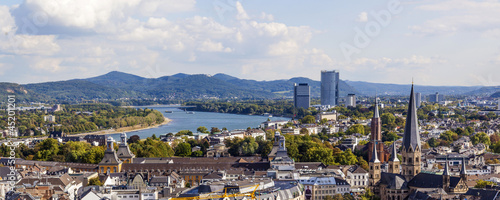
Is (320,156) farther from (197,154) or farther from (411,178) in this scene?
(411,178)

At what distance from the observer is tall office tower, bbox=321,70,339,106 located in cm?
13895

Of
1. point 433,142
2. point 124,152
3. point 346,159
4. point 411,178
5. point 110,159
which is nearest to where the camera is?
point 411,178

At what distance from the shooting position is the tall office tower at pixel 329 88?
13895 centimetres

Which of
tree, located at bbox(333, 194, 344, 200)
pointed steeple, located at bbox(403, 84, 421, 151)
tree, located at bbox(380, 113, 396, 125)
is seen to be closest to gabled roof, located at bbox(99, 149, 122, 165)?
tree, located at bbox(333, 194, 344, 200)

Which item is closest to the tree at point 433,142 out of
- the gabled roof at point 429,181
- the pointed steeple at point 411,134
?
the pointed steeple at point 411,134

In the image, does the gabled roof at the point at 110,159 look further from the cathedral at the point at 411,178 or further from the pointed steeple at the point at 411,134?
the pointed steeple at the point at 411,134

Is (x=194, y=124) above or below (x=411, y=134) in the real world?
below

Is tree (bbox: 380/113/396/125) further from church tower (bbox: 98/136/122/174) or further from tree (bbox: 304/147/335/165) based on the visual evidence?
church tower (bbox: 98/136/122/174)

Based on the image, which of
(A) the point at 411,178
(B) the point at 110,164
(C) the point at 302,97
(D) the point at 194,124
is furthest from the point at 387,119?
(C) the point at 302,97

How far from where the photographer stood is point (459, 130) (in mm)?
62875

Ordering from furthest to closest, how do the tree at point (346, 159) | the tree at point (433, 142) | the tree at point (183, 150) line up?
the tree at point (433, 142)
the tree at point (183, 150)
the tree at point (346, 159)

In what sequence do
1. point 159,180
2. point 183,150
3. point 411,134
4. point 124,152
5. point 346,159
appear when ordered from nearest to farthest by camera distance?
point 411,134, point 159,180, point 124,152, point 346,159, point 183,150

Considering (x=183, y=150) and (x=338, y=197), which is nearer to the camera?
(x=338, y=197)

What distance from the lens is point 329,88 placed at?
142875 millimetres
